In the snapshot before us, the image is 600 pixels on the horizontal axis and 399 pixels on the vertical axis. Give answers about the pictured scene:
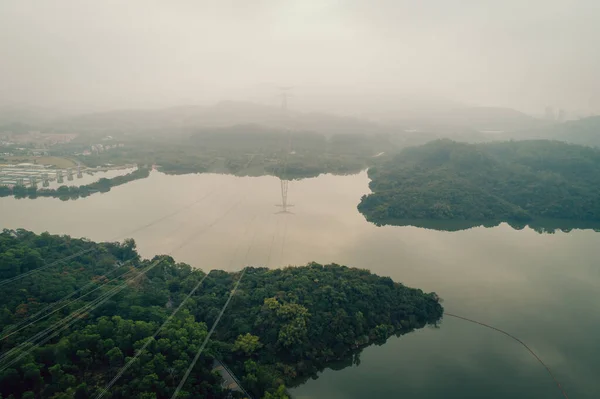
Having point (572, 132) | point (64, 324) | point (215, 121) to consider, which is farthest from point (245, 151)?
point (572, 132)

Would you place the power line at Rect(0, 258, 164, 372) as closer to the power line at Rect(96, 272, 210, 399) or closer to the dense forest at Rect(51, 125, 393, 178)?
the power line at Rect(96, 272, 210, 399)

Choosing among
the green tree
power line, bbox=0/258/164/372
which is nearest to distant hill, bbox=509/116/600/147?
the green tree

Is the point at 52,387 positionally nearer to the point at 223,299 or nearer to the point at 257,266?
the point at 223,299

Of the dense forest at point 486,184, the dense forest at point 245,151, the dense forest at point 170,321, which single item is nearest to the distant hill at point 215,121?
the dense forest at point 245,151

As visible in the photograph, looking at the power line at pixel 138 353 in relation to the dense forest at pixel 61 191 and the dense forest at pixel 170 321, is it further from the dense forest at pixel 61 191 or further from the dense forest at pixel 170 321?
the dense forest at pixel 61 191

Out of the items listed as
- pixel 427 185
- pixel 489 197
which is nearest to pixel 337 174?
pixel 427 185
